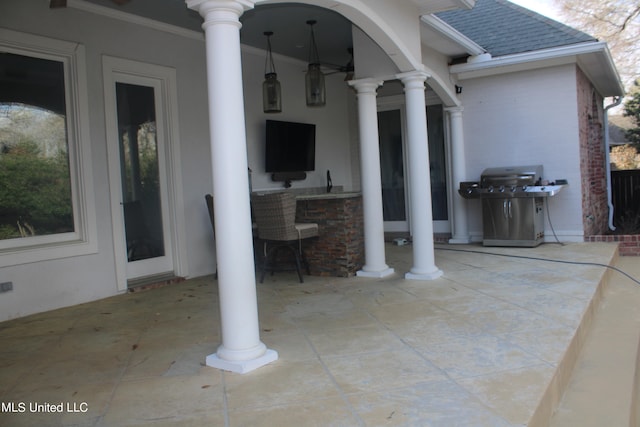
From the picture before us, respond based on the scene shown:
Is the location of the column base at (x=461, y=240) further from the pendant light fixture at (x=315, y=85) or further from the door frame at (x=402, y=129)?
the pendant light fixture at (x=315, y=85)

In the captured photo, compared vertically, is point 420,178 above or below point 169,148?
below

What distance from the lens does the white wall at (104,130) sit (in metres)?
4.25

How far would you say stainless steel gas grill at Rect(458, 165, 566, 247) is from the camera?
6.47 meters

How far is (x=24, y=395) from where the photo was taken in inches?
102

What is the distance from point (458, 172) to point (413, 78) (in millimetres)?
2709

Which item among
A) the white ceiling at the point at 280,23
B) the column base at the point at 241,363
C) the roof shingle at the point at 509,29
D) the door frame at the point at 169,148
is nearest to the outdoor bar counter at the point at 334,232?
the door frame at the point at 169,148

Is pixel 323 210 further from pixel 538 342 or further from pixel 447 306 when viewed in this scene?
pixel 538 342

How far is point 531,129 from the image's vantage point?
6984 millimetres

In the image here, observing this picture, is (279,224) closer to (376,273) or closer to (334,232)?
(334,232)

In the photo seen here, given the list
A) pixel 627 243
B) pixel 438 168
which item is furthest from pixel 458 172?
pixel 627 243

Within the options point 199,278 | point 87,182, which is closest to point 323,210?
point 199,278

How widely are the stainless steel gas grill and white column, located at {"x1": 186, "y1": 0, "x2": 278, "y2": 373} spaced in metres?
4.61

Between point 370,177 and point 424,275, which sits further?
point 370,177

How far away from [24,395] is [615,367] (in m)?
3.33
